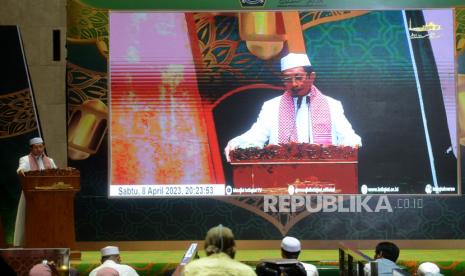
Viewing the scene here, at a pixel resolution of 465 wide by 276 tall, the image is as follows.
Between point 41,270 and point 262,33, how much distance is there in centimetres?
568

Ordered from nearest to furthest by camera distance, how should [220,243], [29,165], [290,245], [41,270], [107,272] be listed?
1. [220,243]
2. [41,270]
3. [290,245]
4. [107,272]
5. [29,165]

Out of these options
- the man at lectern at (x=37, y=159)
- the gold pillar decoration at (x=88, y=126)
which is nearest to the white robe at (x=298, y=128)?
the gold pillar decoration at (x=88, y=126)

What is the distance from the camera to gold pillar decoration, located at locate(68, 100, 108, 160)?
1002 centimetres

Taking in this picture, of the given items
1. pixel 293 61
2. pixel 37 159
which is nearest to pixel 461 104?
pixel 293 61

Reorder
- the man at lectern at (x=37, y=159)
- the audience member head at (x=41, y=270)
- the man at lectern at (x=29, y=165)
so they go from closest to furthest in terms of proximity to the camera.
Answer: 1. the audience member head at (x=41, y=270)
2. the man at lectern at (x=29, y=165)
3. the man at lectern at (x=37, y=159)

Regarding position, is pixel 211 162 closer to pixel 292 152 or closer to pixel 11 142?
pixel 292 152

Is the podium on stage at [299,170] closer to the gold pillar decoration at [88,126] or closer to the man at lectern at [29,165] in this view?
the gold pillar decoration at [88,126]

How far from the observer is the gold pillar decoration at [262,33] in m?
9.95

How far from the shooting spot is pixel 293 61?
9977 millimetres

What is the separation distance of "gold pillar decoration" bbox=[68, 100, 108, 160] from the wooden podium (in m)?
1.91

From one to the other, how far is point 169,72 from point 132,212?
5.65 ft

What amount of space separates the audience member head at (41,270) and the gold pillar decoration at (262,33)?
5.56 m

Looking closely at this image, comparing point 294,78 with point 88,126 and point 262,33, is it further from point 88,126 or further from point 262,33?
point 88,126

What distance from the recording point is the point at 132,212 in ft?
32.8
